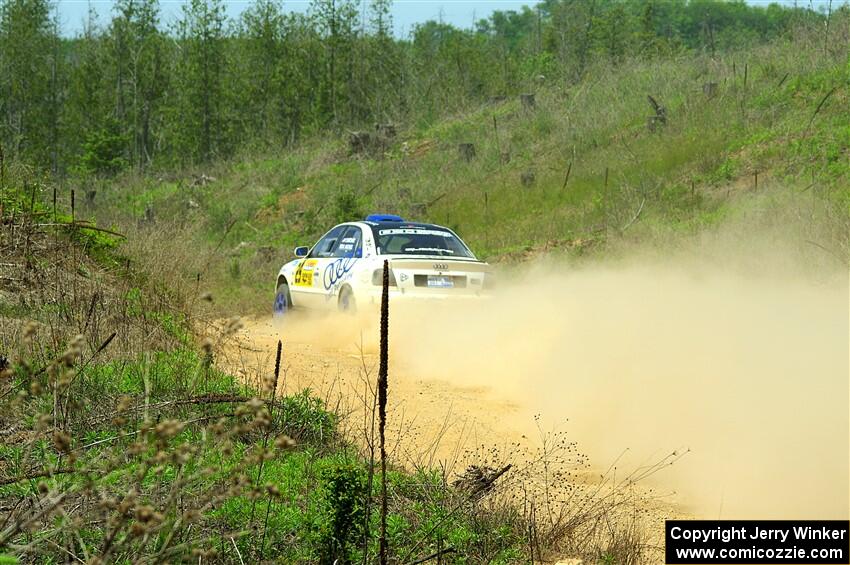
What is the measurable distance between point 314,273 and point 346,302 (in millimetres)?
1453

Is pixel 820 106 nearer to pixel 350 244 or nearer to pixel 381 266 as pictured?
pixel 350 244

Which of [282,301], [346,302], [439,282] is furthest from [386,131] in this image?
[439,282]

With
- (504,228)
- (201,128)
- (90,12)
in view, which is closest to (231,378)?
(504,228)

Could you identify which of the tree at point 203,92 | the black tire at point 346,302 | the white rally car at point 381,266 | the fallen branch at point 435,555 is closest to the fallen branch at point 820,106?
the white rally car at point 381,266

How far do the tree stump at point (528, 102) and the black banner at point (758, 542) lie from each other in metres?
29.1

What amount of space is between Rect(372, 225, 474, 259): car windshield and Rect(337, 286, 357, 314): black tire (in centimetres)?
74

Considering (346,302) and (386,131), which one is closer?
(346,302)

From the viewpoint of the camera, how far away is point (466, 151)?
3108cm

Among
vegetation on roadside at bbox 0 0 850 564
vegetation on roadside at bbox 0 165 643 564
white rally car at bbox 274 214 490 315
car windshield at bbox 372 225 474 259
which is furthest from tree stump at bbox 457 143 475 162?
vegetation on roadside at bbox 0 165 643 564

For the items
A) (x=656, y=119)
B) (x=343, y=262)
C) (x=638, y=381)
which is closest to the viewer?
(x=638, y=381)

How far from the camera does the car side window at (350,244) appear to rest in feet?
44.6

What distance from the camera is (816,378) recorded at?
26.5 ft

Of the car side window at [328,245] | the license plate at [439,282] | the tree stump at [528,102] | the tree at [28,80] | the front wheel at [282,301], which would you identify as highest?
the tree at [28,80]

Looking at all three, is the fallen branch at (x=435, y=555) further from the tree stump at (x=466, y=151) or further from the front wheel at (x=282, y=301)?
the tree stump at (x=466, y=151)
